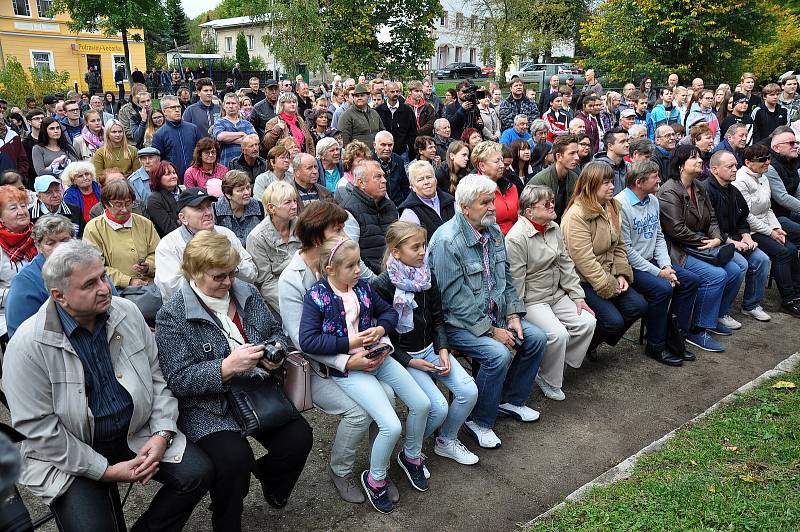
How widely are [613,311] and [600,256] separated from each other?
524 millimetres

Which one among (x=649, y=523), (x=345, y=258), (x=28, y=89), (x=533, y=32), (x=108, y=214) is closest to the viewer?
(x=649, y=523)

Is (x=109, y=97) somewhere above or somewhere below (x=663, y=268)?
above

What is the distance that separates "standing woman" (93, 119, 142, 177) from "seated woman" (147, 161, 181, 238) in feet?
6.45

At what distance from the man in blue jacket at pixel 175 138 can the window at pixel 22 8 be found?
42.1m

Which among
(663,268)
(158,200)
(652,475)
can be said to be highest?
(158,200)

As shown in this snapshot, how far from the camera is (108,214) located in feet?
16.9

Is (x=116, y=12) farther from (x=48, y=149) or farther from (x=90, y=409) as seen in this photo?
(x=90, y=409)

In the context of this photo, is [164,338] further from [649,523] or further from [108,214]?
[649,523]

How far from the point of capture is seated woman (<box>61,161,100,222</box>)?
6312 mm

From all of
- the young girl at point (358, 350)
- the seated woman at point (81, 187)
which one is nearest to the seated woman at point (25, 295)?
the young girl at point (358, 350)

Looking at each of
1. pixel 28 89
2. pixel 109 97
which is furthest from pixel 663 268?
pixel 28 89

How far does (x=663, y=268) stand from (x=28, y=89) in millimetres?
23573

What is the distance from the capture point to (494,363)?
4.42m

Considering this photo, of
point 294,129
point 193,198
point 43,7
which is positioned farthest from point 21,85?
point 43,7
